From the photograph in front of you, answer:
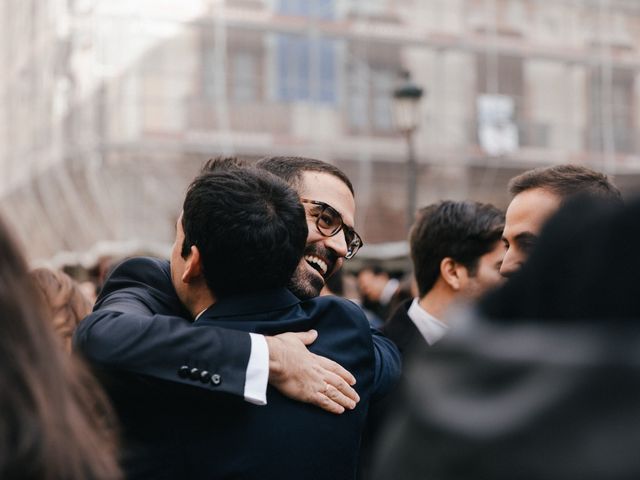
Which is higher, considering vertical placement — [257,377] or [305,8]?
[305,8]

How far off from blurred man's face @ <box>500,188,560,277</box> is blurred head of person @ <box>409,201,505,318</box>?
0.93 meters

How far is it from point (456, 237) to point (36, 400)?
3037 millimetres

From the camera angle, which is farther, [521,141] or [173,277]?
[521,141]

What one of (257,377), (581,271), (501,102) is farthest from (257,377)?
(501,102)

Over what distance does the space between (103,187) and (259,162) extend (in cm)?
1712

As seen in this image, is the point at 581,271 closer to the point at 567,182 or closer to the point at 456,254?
the point at 567,182

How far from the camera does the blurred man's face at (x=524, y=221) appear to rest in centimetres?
309

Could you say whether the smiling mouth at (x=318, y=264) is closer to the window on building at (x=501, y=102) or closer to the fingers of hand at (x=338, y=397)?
the fingers of hand at (x=338, y=397)

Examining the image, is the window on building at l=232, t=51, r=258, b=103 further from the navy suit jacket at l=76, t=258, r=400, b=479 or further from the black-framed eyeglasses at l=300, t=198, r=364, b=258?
the navy suit jacket at l=76, t=258, r=400, b=479

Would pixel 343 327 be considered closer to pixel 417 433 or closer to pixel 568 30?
pixel 417 433

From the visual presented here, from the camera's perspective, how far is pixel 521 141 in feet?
70.3

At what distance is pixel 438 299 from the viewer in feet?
13.5

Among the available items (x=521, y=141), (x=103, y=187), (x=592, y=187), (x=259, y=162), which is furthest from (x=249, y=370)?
(x=521, y=141)

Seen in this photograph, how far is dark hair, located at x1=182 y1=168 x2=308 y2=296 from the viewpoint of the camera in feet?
7.57
